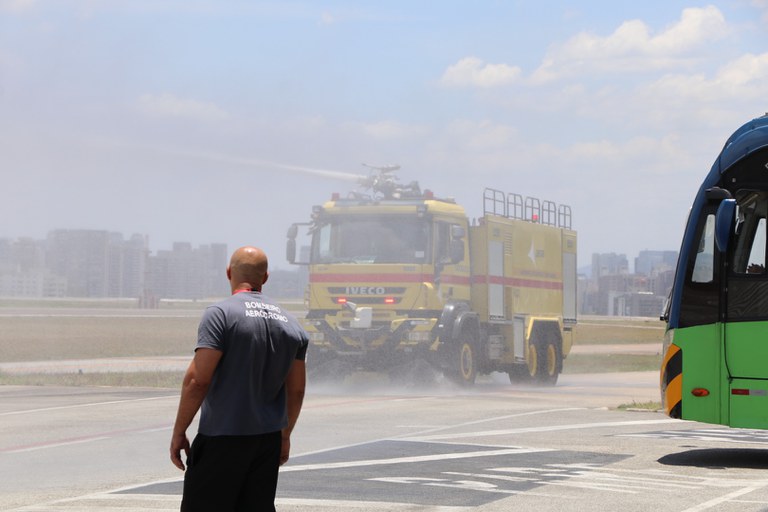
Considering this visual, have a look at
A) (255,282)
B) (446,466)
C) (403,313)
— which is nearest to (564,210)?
(403,313)

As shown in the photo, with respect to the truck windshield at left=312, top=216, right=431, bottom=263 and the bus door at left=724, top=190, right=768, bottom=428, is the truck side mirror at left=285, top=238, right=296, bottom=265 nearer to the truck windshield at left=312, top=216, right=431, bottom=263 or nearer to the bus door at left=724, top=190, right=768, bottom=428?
the truck windshield at left=312, top=216, right=431, bottom=263

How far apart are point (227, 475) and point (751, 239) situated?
8155 millimetres

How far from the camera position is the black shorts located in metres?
6.32

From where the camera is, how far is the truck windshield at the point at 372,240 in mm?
25562

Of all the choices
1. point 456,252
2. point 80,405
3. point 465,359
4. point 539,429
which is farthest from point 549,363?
point 539,429

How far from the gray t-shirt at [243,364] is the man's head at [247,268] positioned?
0.32ft

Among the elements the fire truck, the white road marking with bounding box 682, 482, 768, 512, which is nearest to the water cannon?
the fire truck

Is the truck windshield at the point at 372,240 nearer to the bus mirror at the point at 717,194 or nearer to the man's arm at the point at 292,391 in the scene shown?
the bus mirror at the point at 717,194

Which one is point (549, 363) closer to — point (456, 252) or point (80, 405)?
point (456, 252)

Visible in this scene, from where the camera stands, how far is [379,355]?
998 inches

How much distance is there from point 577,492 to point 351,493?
5.98 ft

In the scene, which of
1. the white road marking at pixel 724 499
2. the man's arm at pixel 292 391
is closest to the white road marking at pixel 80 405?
the white road marking at pixel 724 499

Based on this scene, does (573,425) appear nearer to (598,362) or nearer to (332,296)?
(332,296)

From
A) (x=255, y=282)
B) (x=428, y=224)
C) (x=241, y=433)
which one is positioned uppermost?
(x=428, y=224)
